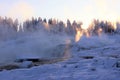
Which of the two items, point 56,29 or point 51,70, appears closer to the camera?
point 51,70

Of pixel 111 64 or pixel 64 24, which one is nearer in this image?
pixel 111 64

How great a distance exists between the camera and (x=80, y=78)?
75.0ft

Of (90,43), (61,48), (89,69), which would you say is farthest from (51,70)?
(90,43)

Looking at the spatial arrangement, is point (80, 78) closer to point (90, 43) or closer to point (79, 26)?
point (90, 43)

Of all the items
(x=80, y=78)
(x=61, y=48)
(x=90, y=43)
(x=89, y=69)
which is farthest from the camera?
(x=90, y=43)

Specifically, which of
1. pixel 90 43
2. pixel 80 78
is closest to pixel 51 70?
pixel 80 78

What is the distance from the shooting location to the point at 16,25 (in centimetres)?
12694

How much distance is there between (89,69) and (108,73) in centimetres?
266

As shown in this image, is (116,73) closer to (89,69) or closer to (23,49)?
(89,69)

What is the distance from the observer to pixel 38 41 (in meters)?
A: 81.2

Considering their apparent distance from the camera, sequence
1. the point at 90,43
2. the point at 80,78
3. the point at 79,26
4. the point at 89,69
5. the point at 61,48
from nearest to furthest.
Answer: the point at 80,78 → the point at 89,69 → the point at 61,48 → the point at 90,43 → the point at 79,26

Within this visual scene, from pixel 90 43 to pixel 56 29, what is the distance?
172 feet

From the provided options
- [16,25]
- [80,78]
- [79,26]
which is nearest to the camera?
[80,78]

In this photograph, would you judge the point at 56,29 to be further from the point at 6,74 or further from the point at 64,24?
the point at 6,74
